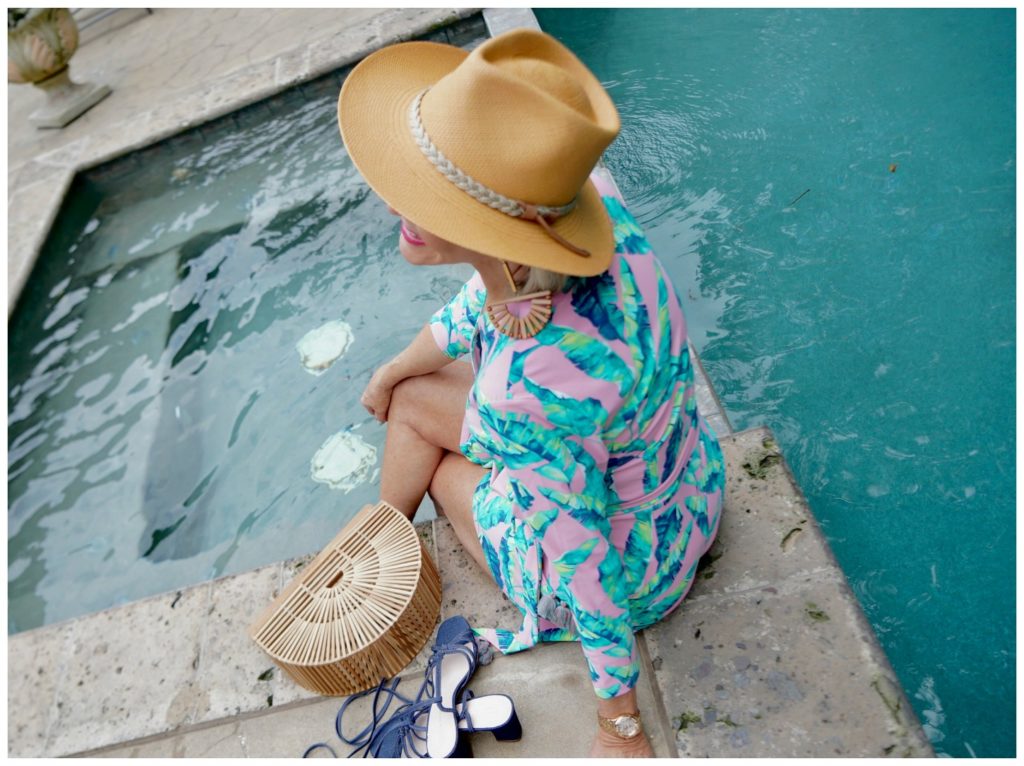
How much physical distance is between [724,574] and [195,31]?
832 cm

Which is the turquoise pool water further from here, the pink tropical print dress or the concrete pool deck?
the pink tropical print dress

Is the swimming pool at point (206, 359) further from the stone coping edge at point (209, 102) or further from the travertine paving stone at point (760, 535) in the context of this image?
the travertine paving stone at point (760, 535)

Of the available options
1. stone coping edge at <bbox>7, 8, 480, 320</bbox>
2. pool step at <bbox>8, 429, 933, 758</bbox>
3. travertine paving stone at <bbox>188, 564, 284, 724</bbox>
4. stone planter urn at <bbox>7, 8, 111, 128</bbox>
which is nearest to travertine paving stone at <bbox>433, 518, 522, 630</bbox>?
pool step at <bbox>8, 429, 933, 758</bbox>

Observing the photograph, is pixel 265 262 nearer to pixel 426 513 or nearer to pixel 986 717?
pixel 426 513

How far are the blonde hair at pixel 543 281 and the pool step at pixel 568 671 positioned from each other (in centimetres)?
108

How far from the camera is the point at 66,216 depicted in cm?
613

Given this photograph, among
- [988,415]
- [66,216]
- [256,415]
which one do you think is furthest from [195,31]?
[988,415]

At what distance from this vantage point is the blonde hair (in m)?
1.44

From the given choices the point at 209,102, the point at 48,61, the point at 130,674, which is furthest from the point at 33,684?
the point at 48,61

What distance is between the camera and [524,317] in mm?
1484

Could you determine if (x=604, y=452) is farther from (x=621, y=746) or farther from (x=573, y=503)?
(x=621, y=746)

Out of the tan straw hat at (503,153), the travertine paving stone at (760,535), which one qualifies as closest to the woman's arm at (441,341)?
the tan straw hat at (503,153)

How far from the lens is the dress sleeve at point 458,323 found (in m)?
2.14

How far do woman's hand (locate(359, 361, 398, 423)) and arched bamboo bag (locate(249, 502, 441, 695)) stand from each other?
1.09ft
